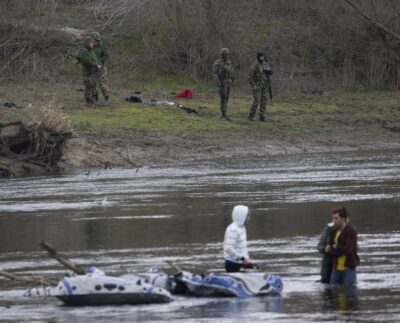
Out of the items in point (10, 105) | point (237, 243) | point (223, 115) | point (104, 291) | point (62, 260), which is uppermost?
point (10, 105)

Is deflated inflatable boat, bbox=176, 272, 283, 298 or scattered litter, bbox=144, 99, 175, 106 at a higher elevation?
scattered litter, bbox=144, 99, 175, 106

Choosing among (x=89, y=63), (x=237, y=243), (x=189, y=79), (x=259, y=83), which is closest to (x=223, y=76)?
(x=259, y=83)

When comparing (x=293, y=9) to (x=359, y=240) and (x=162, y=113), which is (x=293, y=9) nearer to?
(x=162, y=113)

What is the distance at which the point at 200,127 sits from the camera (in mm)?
35344

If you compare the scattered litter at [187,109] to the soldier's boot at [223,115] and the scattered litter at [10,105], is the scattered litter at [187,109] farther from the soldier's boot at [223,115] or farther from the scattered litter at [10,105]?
the scattered litter at [10,105]

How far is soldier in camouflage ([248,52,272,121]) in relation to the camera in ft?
121

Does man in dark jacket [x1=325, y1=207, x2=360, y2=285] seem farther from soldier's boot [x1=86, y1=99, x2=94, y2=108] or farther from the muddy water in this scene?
soldier's boot [x1=86, y1=99, x2=94, y2=108]

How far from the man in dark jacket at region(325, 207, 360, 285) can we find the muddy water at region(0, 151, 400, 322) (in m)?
0.24

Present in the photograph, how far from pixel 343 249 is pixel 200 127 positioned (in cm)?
2054

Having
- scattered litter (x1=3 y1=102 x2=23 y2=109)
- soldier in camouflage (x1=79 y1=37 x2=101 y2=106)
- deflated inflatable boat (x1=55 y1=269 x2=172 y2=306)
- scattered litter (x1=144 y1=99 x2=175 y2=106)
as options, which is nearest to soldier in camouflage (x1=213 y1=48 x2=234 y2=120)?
scattered litter (x1=144 y1=99 x2=175 y2=106)

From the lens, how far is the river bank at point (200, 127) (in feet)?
107

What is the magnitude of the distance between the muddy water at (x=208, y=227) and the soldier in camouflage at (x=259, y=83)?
498 centimetres

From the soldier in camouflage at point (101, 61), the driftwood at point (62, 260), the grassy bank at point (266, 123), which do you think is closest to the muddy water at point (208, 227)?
the driftwood at point (62, 260)

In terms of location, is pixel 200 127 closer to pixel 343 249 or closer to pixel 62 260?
pixel 343 249
